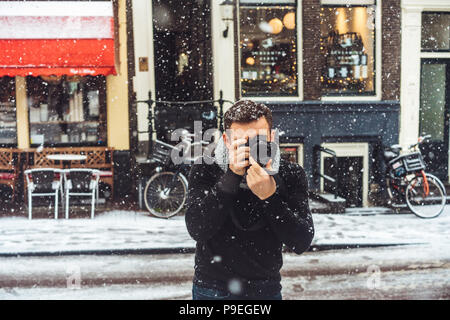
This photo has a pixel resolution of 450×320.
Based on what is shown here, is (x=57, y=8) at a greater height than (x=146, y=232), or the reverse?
(x=57, y=8)

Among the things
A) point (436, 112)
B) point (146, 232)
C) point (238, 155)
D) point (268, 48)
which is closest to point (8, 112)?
point (146, 232)

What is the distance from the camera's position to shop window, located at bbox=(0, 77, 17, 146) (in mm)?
11273

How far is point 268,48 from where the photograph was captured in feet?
39.0

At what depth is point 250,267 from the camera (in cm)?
224

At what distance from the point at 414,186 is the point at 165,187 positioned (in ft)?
14.8

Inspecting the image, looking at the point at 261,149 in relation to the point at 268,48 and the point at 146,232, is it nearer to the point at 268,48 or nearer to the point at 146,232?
the point at 146,232

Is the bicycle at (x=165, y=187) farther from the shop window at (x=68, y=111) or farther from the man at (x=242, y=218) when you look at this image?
the man at (x=242, y=218)

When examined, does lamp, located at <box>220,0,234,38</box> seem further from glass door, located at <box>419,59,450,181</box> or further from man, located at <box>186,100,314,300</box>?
man, located at <box>186,100,314,300</box>

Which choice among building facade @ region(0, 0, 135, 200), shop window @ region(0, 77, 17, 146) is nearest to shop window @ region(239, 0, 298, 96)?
building facade @ region(0, 0, 135, 200)

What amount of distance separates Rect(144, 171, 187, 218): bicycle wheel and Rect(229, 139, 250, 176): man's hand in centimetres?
754

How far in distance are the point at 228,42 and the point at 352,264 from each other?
6.27m
